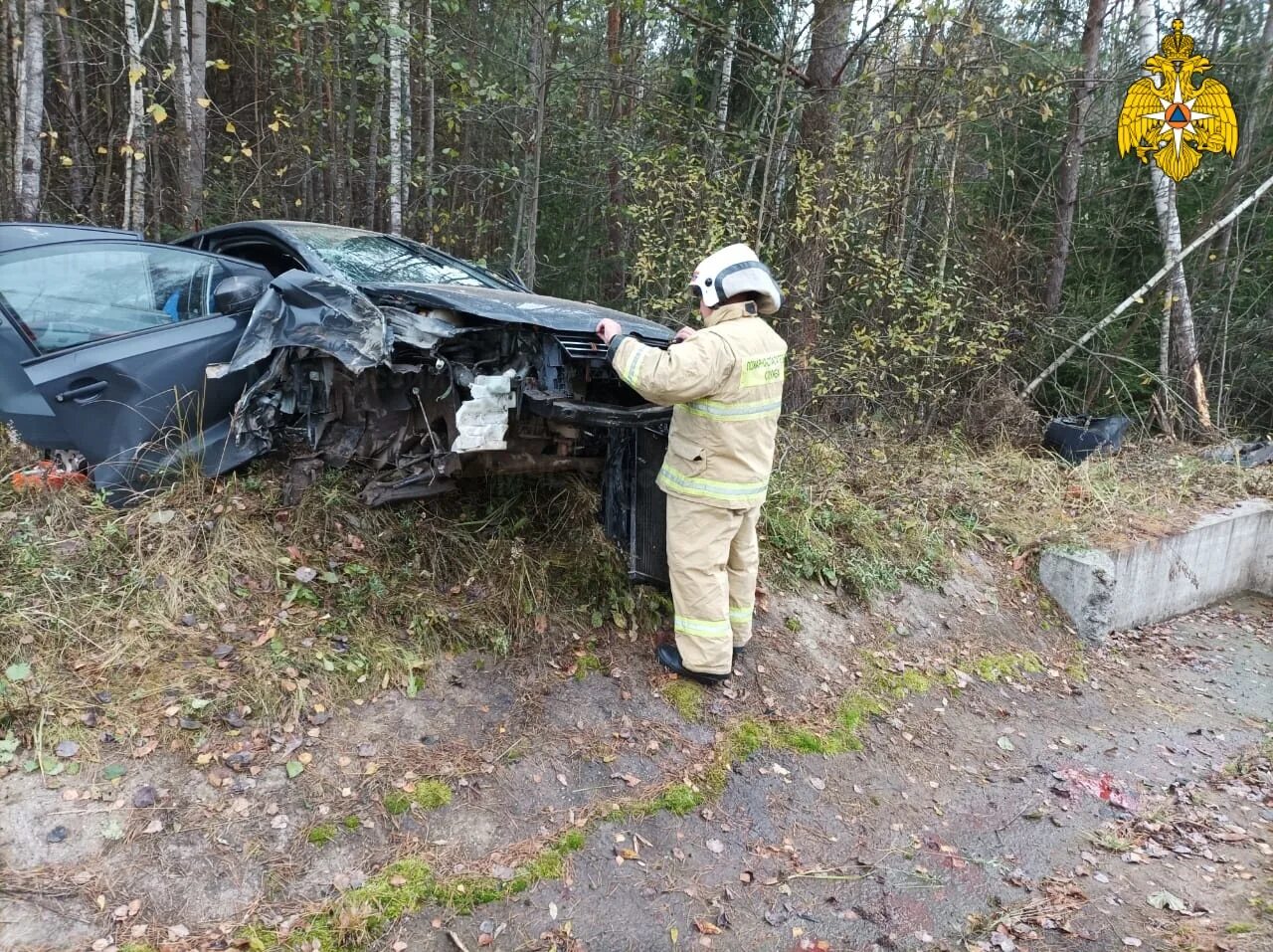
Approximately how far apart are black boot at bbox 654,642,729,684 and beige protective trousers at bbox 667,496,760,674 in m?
0.04

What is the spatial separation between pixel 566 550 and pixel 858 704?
1.75 metres

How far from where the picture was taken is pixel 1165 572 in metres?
6.21

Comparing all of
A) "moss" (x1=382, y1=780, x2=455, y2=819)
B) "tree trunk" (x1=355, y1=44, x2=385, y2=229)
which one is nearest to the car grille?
"moss" (x1=382, y1=780, x2=455, y2=819)

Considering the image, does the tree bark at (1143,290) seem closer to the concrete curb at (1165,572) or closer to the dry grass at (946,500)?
the dry grass at (946,500)

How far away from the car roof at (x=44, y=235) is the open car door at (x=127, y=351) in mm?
51

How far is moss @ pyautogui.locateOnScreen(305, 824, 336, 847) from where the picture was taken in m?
2.61

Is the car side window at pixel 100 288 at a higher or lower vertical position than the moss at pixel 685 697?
higher

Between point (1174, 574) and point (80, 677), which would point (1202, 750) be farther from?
point (80, 677)

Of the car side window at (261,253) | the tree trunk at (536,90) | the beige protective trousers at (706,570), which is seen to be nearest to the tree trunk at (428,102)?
the tree trunk at (536,90)

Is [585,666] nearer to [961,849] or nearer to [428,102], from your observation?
[961,849]

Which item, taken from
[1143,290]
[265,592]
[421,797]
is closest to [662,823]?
[421,797]

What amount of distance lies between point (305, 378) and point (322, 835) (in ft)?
6.42

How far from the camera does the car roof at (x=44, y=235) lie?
3559 millimetres

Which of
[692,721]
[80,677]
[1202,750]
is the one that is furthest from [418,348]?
[1202,750]
